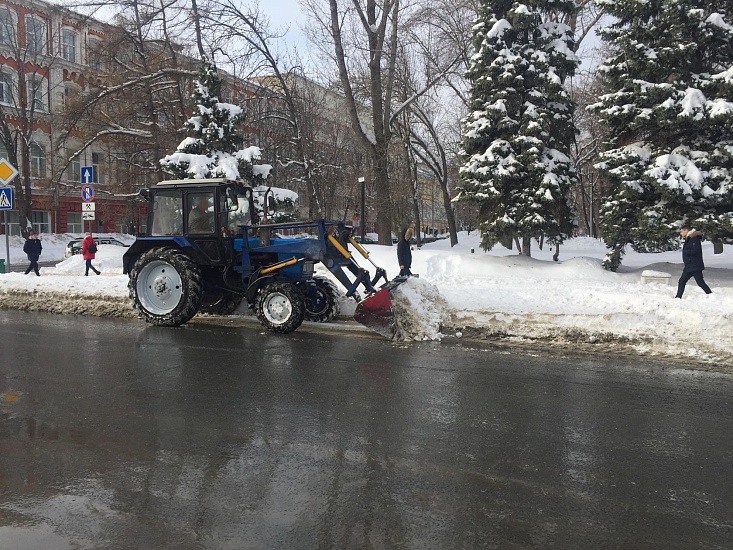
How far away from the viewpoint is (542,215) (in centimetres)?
1862

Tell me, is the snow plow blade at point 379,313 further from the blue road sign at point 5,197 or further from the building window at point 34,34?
the building window at point 34,34

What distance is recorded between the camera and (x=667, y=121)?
51.8 ft

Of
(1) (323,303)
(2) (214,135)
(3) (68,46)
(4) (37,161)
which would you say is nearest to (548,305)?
(1) (323,303)

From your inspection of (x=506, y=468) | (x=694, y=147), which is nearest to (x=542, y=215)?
(x=694, y=147)

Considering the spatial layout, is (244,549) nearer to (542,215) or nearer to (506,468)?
(506,468)

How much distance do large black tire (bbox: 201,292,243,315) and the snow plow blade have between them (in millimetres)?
3186

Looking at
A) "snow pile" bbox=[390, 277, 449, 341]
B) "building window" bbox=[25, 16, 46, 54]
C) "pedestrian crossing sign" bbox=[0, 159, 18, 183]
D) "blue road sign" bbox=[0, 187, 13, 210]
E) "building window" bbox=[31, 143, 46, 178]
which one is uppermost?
"building window" bbox=[25, 16, 46, 54]

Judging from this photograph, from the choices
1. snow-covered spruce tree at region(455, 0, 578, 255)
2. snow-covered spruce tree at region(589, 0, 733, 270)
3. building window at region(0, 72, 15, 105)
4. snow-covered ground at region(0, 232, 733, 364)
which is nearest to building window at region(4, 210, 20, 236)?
building window at region(0, 72, 15, 105)

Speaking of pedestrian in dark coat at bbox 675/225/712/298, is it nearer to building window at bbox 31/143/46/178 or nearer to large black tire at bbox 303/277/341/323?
large black tire at bbox 303/277/341/323

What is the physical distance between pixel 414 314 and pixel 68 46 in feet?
157

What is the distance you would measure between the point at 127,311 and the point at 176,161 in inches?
420

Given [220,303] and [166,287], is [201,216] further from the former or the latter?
[220,303]

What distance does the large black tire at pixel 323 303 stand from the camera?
11.1 meters

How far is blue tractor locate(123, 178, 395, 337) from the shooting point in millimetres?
10195
